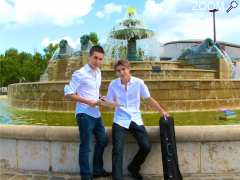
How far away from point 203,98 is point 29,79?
56.0m

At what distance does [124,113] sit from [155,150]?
0.78 m

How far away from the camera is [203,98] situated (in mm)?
13172

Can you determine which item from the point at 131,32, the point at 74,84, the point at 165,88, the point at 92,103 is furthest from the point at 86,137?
the point at 131,32

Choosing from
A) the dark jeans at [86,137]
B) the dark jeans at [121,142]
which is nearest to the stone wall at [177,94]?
the dark jeans at [121,142]

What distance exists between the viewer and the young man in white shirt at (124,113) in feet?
15.8

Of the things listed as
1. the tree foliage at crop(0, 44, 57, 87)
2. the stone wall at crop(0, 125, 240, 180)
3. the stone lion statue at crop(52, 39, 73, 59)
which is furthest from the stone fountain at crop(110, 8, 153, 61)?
the tree foliage at crop(0, 44, 57, 87)

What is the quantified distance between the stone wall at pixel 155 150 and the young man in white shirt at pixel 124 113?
0.32 metres

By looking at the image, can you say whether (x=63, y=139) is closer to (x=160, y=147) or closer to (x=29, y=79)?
(x=160, y=147)

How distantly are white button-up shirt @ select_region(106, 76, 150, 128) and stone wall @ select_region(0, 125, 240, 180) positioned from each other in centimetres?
43

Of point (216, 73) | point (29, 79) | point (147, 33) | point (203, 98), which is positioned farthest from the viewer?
point (29, 79)

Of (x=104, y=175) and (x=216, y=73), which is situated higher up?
(x=216, y=73)

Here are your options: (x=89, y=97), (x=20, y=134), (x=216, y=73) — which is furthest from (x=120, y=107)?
(x=216, y=73)

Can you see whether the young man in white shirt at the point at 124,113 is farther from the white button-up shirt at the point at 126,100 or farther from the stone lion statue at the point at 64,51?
the stone lion statue at the point at 64,51

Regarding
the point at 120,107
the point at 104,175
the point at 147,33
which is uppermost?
the point at 147,33
